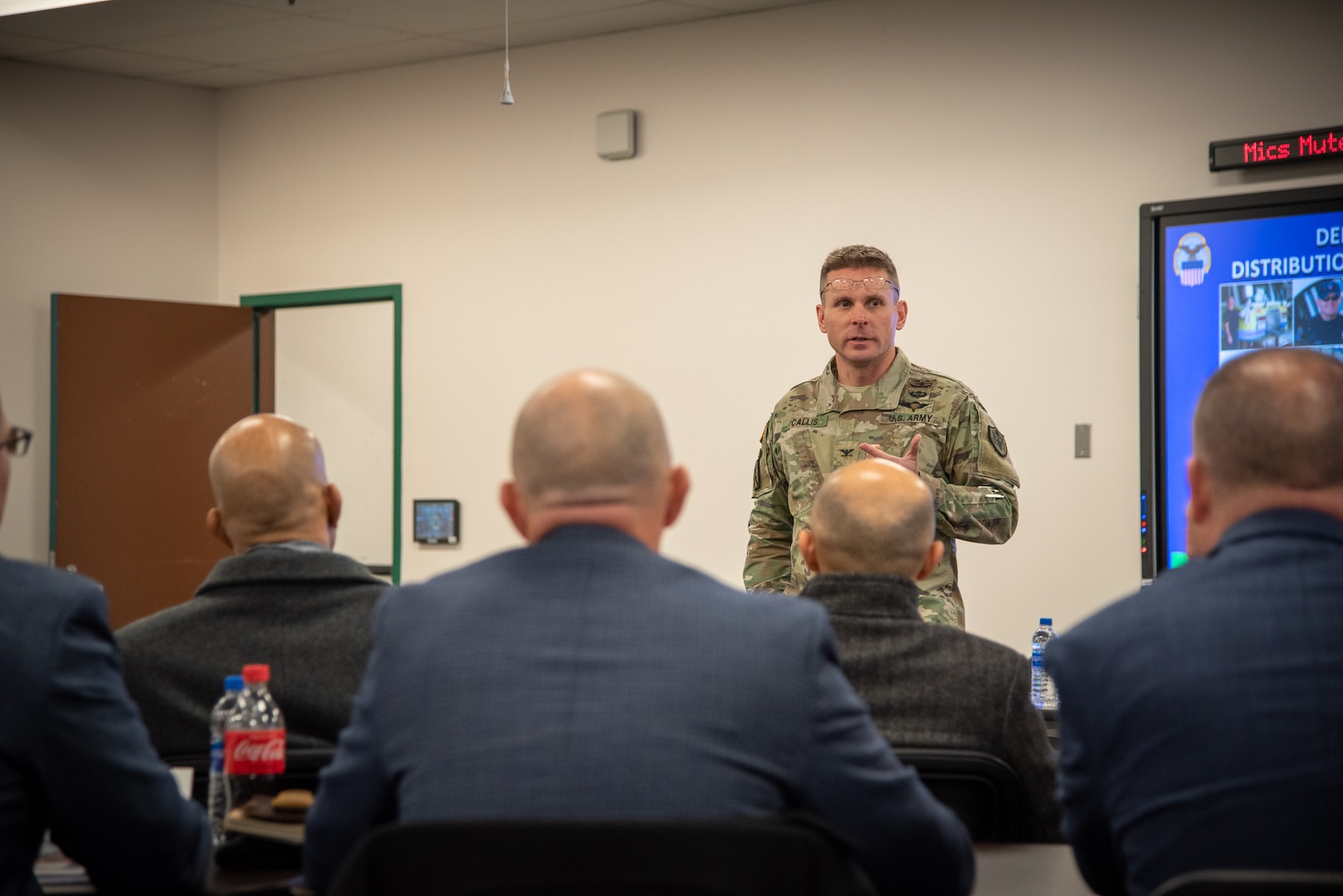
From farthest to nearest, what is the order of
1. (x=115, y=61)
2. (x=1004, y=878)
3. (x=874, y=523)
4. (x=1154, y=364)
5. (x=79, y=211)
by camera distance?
(x=79, y=211) → (x=115, y=61) → (x=1154, y=364) → (x=874, y=523) → (x=1004, y=878)

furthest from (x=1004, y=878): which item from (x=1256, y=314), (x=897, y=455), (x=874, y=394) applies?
(x=1256, y=314)

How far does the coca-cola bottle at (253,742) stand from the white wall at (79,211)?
16.2ft

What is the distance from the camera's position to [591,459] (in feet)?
5.27

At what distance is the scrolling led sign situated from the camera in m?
4.73

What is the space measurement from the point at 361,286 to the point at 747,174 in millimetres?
2085

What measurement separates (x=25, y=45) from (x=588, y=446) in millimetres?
5801

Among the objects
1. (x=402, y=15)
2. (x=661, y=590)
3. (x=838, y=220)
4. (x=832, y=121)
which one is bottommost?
(x=661, y=590)

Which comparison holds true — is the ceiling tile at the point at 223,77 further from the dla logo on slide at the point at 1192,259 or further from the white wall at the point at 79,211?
the dla logo on slide at the point at 1192,259

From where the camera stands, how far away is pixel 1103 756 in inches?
60.0

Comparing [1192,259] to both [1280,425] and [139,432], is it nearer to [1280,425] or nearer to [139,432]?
[1280,425]

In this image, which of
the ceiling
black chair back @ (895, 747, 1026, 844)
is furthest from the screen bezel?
black chair back @ (895, 747, 1026, 844)

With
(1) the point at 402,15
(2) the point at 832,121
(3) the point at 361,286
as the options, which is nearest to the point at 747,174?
(2) the point at 832,121

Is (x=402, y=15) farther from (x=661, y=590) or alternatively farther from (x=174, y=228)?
(x=661, y=590)

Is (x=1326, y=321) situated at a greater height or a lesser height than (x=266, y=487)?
greater
